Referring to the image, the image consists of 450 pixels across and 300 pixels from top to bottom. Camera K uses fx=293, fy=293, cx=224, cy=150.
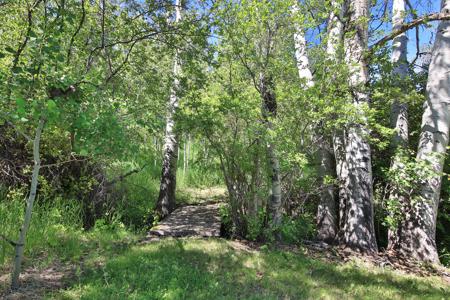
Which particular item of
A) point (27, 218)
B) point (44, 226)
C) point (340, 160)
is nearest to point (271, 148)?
point (340, 160)

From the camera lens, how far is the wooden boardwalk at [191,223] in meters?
4.74

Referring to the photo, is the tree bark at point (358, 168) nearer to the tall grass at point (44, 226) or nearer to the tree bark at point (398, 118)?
the tree bark at point (398, 118)

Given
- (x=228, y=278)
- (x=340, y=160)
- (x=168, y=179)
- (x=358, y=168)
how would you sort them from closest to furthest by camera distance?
(x=228, y=278), (x=358, y=168), (x=340, y=160), (x=168, y=179)

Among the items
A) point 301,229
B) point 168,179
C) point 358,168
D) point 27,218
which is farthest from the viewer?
point 168,179

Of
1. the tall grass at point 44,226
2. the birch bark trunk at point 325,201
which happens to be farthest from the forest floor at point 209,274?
the birch bark trunk at point 325,201

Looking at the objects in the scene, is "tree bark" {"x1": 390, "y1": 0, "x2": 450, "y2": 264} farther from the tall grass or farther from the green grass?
the tall grass

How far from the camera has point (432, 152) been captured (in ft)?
14.5

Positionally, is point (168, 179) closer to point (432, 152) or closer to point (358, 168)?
point (358, 168)

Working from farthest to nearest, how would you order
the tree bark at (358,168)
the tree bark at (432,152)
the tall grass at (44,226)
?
the tree bark at (358,168) → the tree bark at (432,152) → the tall grass at (44,226)

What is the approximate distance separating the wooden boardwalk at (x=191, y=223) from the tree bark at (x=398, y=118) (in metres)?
2.95

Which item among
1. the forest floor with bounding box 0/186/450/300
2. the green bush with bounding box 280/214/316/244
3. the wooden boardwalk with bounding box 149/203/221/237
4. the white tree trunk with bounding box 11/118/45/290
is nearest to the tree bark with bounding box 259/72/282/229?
the green bush with bounding box 280/214/316/244

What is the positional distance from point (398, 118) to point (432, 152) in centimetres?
125

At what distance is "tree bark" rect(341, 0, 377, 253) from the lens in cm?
464

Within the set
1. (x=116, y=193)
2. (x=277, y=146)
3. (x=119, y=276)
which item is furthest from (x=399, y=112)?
(x=116, y=193)
